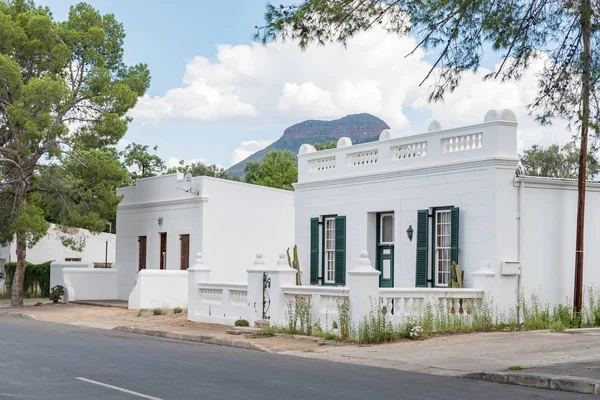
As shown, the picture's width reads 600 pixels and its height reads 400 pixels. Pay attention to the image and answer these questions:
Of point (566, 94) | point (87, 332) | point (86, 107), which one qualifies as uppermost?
point (86, 107)

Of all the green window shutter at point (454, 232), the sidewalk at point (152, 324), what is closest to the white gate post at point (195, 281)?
the sidewalk at point (152, 324)

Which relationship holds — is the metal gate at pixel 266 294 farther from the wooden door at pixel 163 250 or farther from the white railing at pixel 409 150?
the wooden door at pixel 163 250

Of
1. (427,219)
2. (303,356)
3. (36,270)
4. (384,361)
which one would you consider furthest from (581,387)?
(36,270)

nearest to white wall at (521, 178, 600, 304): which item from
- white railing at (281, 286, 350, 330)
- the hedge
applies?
white railing at (281, 286, 350, 330)

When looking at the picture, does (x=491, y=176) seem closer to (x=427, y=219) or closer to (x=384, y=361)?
(x=427, y=219)

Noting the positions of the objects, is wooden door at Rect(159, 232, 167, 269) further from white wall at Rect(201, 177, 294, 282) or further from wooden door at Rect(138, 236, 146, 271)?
white wall at Rect(201, 177, 294, 282)

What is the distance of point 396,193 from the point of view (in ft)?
83.7

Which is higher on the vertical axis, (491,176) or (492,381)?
(491,176)

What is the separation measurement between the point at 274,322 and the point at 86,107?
15.7 metres

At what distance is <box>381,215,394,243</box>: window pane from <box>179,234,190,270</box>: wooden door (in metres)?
9.31

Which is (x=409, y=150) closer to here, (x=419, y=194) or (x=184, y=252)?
(x=419, y=194)

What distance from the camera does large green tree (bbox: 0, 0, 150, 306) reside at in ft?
105

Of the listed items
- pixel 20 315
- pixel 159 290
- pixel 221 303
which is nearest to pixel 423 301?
pixel 221 303

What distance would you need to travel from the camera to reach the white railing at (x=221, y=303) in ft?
78.5
